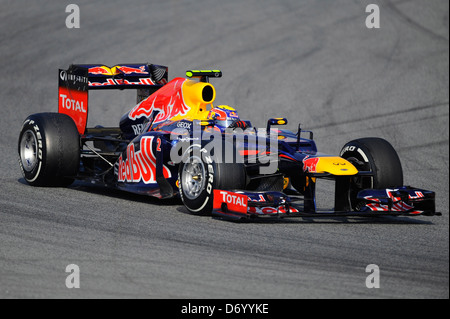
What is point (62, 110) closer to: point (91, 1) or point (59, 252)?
point (59, 252)

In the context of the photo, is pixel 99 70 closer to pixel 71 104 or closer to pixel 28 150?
pixel 71 104

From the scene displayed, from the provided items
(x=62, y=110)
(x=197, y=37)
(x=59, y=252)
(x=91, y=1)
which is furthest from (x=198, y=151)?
(x=91, y=1)

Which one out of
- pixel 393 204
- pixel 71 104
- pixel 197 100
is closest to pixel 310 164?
pixel 393 204

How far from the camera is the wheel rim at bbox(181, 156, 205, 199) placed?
9.50 m

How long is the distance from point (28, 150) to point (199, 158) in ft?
10.5

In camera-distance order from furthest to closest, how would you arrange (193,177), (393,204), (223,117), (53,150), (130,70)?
(130,70), (53,150), (223,117), (193,177), (393,204)

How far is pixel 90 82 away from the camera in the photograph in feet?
39.7

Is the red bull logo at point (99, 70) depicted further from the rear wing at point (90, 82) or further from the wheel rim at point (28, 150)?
the wheel rim at point (28, 150)

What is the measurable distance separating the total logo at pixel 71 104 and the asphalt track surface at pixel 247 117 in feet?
4.06

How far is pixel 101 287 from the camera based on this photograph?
6387 millimetres

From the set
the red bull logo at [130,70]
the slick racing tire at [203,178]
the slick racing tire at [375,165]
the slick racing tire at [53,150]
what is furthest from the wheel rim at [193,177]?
the red bull logo at [130,70]

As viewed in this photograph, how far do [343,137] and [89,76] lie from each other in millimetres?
5312

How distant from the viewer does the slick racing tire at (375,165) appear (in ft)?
31.8

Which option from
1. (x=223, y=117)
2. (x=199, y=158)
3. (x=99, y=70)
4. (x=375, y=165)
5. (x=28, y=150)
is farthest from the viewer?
(x=99, y=70)
